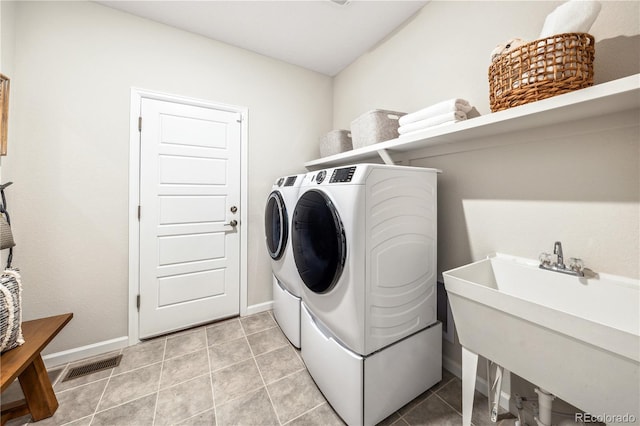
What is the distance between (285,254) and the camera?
1.92m

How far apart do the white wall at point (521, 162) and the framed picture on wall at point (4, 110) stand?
258cm

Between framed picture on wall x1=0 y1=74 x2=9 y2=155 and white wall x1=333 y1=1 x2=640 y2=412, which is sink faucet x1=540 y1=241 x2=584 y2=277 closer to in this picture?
white wall x1=333 y1=1 x2=640 y2=412

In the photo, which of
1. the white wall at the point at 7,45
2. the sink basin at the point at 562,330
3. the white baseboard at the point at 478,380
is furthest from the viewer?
the white wall at the point at 7,45

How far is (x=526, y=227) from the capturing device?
1.23 meters

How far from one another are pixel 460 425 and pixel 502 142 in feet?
4.98

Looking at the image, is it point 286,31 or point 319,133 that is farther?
point 319,133

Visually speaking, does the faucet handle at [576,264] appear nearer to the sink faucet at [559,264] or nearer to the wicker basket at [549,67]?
the sink faucet at [559,264]

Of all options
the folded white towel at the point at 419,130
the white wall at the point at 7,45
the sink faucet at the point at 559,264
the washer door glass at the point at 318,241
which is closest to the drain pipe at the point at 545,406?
the sink faucet at the point at 559,264

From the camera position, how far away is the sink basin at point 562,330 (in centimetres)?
67

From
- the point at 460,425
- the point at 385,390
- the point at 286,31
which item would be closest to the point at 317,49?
the point at 286,31

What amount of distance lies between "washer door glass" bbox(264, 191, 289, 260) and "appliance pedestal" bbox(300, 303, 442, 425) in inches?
24.7

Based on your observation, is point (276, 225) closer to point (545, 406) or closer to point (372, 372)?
point (372, 372)

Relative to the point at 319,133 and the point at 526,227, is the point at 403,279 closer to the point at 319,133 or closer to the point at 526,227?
the point at 526,227

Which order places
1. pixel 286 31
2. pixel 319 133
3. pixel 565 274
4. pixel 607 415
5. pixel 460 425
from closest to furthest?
pixel 607 415
pixel 565 274
pixel 460 425
pixel 286 31
pixel 319 133
